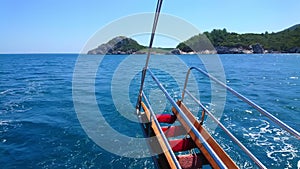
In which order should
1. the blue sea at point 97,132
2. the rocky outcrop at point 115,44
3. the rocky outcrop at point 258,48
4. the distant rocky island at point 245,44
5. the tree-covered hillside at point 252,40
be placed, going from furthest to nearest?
the tree-covered hillside at point 252,40 → the rocky outcrop at point 258,48 → the distant rocky island at point 245,44 → the rocky outcrop at point 115,44 → the blue sea at point 97,132

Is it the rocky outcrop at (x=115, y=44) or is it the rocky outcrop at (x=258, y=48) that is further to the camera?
the rocky outcrop at (x=258, y=48)

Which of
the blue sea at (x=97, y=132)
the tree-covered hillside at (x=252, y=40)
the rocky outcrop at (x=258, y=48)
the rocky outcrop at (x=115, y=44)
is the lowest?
the blue sea at (x=97, y=132)

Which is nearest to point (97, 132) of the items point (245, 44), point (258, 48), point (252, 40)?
point (258, 48)

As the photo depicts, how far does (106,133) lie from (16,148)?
2.65m

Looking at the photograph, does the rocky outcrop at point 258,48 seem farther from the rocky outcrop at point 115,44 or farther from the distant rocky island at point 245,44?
the rocky outcrop at point 115,44

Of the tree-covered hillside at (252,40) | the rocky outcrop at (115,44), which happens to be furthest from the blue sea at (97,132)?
the tree-covered hillside at (252,40)

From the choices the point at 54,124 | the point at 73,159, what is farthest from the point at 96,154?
the point at 54,124

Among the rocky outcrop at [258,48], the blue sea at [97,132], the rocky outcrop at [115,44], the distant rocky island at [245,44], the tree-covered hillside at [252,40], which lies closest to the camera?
the blue sea at [97,132]

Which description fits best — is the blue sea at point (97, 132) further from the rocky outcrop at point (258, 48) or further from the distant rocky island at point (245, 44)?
the rocky outcrop at point (258, 48)

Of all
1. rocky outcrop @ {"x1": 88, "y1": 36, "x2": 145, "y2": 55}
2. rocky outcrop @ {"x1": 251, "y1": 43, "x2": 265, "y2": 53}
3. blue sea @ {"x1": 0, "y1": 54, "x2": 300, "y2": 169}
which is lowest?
blue sea @ {"x1": 0, "y1": 54, "x2": 300, "y2": 169}

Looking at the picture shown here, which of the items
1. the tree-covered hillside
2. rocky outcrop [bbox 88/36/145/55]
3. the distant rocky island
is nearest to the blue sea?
rocky outcrop [bbox 88/36/145/55]

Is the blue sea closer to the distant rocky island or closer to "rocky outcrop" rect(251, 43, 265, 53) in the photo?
the distant rocky island

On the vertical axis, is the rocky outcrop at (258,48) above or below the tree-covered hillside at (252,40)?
below

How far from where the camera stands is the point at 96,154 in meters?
5.85
